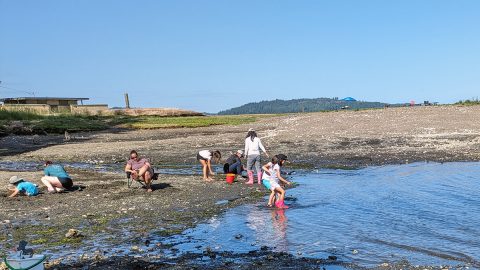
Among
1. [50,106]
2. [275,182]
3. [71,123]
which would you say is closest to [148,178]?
[275,182]

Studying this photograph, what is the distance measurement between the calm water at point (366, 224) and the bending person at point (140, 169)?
170 inches

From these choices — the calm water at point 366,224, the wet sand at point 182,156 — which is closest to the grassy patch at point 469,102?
the wet sand at point 182,156

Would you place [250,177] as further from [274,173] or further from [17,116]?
[17,116]

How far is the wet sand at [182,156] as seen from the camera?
49.9 feet

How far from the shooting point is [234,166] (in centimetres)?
2342

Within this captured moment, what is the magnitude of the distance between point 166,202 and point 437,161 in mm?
16505

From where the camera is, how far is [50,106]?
70.4 m

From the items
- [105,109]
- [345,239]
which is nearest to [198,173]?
[345,239]

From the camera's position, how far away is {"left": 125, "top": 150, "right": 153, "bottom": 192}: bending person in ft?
66.7

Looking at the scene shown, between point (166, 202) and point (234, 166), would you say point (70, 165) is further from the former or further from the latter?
point (166, 202)

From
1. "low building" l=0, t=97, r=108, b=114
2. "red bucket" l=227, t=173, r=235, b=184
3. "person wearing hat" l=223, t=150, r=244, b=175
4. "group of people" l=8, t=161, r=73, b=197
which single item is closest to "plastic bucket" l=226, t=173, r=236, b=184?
"red bucket" l=227, t=173, r=235, b=184

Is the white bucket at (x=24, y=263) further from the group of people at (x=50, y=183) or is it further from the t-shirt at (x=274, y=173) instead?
the group of people at (x=50, y=183)

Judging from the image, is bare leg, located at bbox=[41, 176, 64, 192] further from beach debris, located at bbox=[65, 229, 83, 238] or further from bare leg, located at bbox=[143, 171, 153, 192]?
beach debris, located at bbox=[65, 229, 83, 238]

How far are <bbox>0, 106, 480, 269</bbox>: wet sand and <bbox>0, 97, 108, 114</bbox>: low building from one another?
17558 mm
